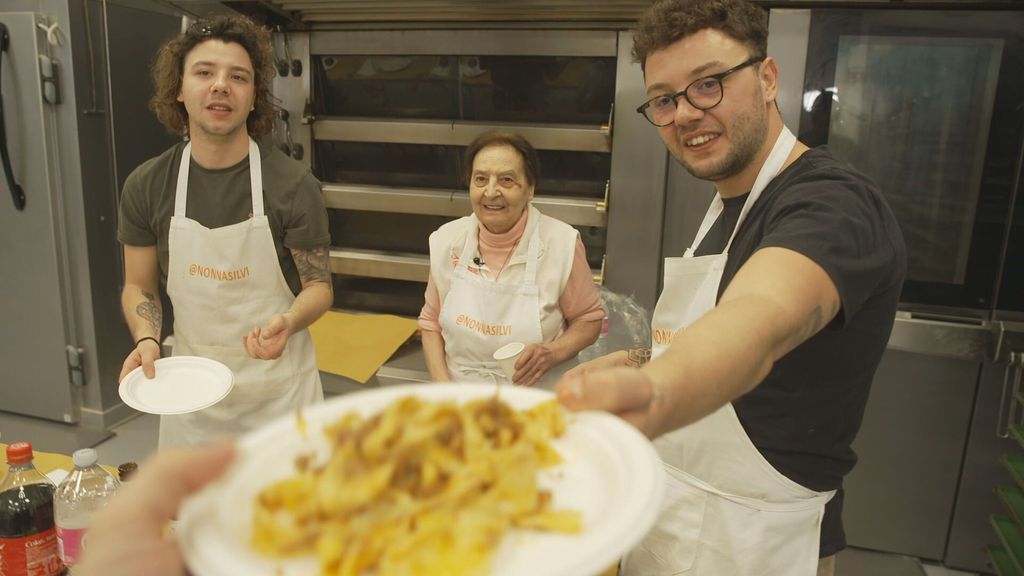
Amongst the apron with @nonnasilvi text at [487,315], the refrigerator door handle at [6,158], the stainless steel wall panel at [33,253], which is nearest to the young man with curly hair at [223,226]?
the apron with @nonnasilvi text at [487,315]

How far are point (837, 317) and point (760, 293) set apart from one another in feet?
0.57

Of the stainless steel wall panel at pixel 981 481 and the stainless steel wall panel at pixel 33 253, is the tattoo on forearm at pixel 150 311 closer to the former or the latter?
the stainless steel wall panel at pixel 33 253

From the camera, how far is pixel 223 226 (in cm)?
199

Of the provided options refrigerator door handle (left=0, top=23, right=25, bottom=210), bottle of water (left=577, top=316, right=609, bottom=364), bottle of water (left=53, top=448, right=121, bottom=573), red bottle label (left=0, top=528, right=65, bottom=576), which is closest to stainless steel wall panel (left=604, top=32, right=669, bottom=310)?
bottle of water (left=577, top=316, right=609, bottom=364)

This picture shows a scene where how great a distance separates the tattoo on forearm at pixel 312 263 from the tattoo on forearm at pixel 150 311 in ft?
1.40

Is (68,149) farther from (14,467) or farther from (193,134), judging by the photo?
(14,467)

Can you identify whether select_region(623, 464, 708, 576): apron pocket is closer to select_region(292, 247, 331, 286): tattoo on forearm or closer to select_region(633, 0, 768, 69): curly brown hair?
select_region(633, 0, 768, 69): curly brown hair

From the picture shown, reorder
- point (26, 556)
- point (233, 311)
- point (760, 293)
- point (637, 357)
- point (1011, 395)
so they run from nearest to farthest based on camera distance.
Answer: point (760, 293) → point (26, 556) → point (637, 357) → point (233, 311) → point (1011, 395)

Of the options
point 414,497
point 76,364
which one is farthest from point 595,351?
point 76,364

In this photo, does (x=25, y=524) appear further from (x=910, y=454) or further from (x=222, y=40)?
Answer: (x=910, y=454)

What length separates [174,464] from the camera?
0.63 m

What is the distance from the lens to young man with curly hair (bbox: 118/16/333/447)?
194 cm

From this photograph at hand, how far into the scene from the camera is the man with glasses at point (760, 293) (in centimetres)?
96

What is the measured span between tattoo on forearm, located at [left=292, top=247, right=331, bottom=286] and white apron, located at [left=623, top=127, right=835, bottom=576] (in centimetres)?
108
